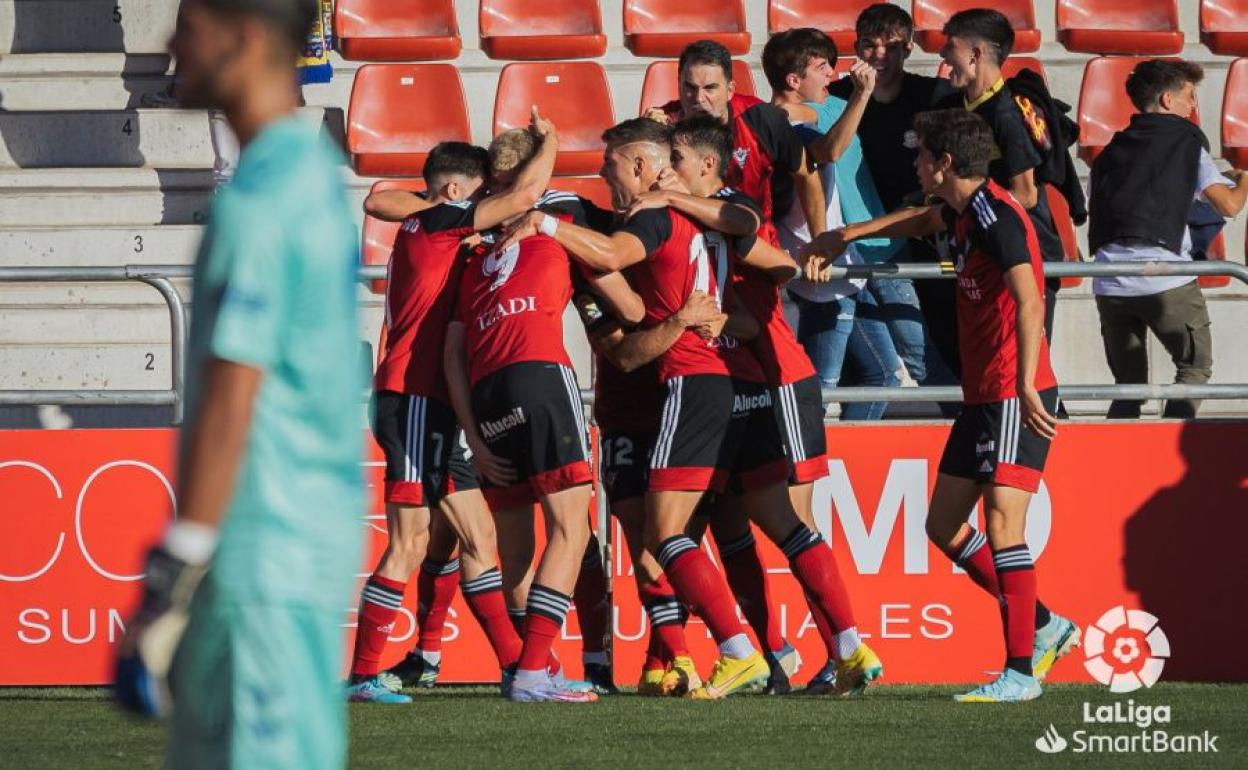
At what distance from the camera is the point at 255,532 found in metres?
2.33

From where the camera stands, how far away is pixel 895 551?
24.9ft

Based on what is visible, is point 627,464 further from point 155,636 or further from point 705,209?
point 155,636

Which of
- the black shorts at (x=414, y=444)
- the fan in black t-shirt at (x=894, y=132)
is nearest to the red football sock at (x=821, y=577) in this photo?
the black shorts at (x=414, y=444)

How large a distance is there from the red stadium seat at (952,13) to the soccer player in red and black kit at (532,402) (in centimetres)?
567

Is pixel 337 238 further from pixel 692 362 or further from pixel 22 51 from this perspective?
pixel 22 51

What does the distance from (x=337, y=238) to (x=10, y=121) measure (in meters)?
10.1

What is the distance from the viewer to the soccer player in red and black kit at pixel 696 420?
21.2 feet

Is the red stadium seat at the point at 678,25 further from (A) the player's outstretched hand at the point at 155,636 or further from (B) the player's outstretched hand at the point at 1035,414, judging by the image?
(A) the player's outstretched hand at the point at 155,636

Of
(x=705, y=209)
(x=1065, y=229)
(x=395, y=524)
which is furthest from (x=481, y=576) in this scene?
(x=1065, y=229)

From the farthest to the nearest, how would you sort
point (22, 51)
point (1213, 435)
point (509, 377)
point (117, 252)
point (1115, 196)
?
1. point (22, 51)
2. point (117, 252)
3. point (1115, 196)
4. point (1213, 435)
5. point (509, 377)

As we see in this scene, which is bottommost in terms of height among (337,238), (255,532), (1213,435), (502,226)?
(1213,435)

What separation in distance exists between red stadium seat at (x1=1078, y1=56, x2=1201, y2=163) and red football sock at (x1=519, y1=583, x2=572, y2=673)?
648 cm

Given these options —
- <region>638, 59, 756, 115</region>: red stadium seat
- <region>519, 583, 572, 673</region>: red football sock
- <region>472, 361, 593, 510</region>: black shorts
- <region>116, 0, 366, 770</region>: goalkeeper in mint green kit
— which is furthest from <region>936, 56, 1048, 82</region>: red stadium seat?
<region>116, 0, 366, 770</region>: goalkeeper in mint green kit

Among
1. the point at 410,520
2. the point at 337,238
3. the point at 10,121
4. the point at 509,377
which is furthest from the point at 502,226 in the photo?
the point at 10,121
